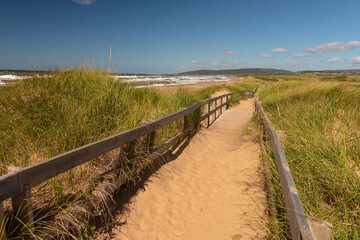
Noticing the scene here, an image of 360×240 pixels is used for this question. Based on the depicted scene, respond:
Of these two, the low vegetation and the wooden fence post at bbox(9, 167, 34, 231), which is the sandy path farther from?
the wooden fence post at bbox(9, 167, 34, 231)

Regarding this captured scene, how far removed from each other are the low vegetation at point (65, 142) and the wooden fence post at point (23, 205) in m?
0.06

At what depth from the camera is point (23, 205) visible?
2.02 metres

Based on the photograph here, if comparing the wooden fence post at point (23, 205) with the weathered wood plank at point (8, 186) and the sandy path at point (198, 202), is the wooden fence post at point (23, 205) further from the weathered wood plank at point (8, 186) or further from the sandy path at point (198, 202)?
the sandy path at point (198, 202)

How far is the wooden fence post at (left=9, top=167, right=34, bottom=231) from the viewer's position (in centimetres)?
197

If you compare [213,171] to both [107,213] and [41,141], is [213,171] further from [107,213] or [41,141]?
[41,141]

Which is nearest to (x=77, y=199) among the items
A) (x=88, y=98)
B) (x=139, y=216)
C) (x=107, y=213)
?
(x=107, y=213)

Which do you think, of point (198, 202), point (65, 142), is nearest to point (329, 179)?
point (198, 202)

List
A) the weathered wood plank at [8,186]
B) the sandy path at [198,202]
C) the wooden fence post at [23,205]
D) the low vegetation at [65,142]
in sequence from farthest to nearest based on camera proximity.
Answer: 1. the sandy path at [198,202]
2. the low vegetation at [65,142]
3. the wooden fence post at [23,205]
4. the weathered wood plank at [8,186]

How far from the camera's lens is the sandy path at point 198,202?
307cm

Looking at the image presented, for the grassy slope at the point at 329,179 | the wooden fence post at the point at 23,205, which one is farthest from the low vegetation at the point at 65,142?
the grassy slope at the point at 329,179

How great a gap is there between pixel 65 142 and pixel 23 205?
112cm

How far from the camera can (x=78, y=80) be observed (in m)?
4.84

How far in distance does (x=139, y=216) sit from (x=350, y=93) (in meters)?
6.52

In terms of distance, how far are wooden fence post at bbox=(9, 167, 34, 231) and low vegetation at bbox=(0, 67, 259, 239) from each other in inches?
2.5
